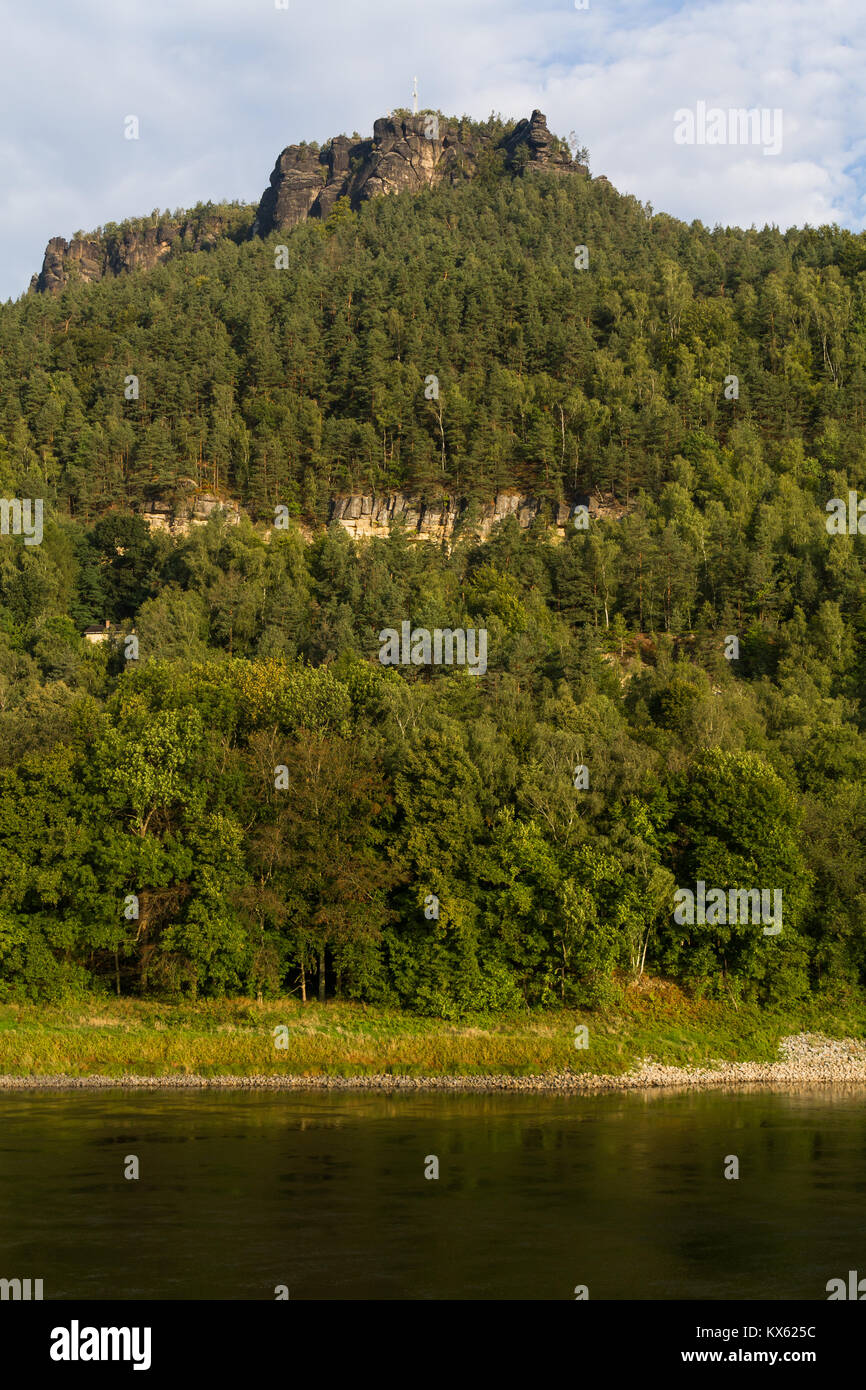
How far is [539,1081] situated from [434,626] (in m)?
57.3

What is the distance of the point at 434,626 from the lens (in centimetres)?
10688

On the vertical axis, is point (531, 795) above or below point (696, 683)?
below

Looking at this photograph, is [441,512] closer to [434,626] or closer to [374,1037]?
[434,626]

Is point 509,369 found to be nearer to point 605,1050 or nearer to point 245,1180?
point 605,1050

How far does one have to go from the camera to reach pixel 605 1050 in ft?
193

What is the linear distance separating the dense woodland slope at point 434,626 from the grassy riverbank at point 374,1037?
1851 mm

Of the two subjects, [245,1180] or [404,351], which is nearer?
[245,1180]

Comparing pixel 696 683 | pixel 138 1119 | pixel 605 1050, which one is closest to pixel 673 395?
Result: pixel 696 683

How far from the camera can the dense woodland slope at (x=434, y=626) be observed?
2562 inches

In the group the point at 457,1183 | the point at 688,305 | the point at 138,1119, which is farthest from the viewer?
the point at 688,305

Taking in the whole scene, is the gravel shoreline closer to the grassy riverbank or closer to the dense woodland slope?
the grassy riverbank

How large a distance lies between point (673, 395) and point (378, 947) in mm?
124788

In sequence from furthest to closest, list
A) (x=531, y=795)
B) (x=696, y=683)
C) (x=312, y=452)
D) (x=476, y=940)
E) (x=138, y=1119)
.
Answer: (x=312, y=452) → (x=696, y=683) → (x=531, y=795) → (x=476, y=940) → (x=138, y=1119)

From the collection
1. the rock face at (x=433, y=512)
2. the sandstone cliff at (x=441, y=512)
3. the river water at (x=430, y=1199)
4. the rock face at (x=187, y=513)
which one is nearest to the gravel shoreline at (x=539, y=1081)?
the river water at (x=430, y=1199)
